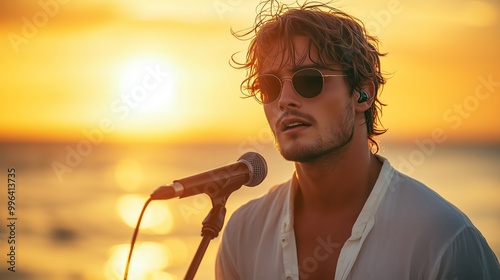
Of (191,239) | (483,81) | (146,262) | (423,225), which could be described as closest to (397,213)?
(423,225)

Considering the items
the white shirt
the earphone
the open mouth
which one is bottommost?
the white shirt

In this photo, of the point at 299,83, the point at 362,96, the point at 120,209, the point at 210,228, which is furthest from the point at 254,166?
the point at 120,209

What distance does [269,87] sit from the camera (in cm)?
451

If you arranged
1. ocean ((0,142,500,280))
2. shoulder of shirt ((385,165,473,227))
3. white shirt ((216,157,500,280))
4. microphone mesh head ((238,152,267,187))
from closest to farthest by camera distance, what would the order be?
microphone mesh head ((238,152,267,187)) → white shirt ((216,157,500,280)) → shoulder of shirt ((385,165,473,227)) → ocean ((0,142,500,280))

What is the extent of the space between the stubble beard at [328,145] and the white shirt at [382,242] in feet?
0.83

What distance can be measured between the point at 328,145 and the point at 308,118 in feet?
0.55

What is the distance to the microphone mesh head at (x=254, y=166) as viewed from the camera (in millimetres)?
3777

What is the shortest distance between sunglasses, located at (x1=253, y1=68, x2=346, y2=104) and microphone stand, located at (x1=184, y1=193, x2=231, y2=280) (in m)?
0.91

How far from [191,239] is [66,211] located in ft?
11.8

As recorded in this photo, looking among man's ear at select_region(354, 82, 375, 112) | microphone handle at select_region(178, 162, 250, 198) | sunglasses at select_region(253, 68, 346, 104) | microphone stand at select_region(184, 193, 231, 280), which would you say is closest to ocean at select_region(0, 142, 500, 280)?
man's ear at select_region(354, 82, 375, 112)

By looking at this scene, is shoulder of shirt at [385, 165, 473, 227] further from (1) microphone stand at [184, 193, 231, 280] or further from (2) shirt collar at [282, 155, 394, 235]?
(1) microphone stand at [184, 193, 231, 280]

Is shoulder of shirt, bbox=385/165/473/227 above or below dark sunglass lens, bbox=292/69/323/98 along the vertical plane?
below

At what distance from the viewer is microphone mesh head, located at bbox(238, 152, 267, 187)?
3777 mm

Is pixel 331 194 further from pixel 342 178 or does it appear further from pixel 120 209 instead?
pixel 120 209
